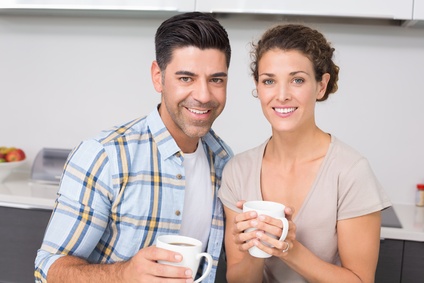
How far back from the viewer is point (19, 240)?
2.15 metres

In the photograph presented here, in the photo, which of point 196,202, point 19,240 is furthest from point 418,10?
point 19,240

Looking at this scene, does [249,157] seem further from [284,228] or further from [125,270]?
[125,270]

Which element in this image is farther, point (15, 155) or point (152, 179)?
point (15, 155)

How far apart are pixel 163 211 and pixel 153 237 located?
73 mm

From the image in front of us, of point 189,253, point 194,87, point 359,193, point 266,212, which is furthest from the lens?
point 194,87

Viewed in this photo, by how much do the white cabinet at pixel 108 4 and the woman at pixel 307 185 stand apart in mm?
731

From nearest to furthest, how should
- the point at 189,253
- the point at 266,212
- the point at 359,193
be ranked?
the point at 189,253, the point at 266,212, the point at 359,193

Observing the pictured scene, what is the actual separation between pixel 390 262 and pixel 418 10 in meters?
0.87

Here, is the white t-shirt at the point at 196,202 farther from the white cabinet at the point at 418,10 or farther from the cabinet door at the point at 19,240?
the white cabinet at the point at 418,10

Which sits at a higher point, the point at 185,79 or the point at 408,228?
the point at 185,79

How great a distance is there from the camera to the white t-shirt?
1.53 meters

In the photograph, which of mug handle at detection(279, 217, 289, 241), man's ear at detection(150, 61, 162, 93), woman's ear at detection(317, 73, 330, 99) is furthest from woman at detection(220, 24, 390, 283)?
man's ear at detection(150, 61, 162, 93)

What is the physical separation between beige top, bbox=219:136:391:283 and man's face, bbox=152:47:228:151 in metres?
0.22

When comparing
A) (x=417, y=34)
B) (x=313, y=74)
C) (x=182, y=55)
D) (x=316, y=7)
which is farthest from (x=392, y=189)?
(x=182, y=55)
